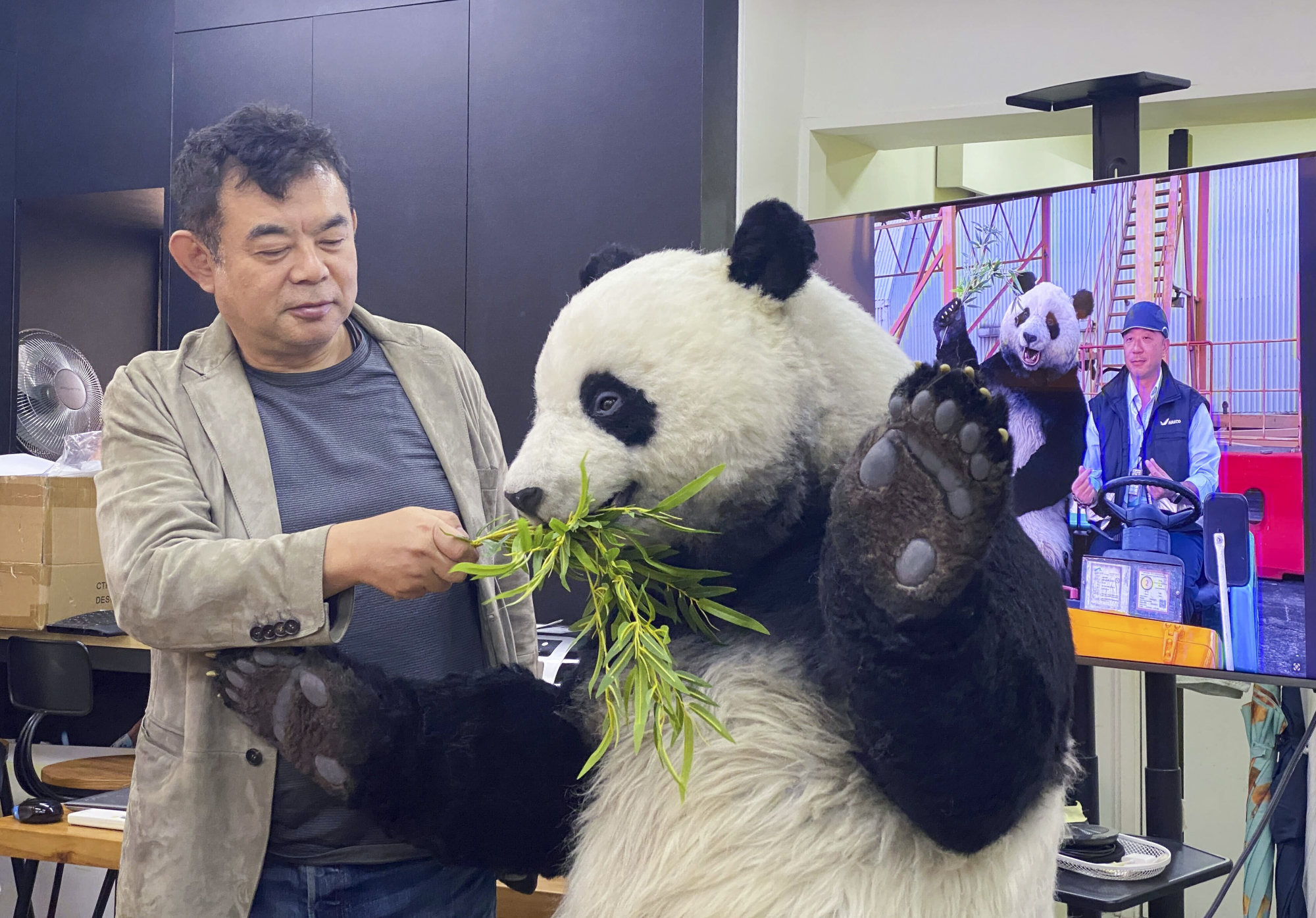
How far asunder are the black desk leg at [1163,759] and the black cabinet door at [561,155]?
1.39 m

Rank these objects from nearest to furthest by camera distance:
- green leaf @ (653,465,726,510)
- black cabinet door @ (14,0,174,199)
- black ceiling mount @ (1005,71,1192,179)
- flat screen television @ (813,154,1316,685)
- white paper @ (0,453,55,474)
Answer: green leaf @ (653,465,726,510) < flat screen television @ (813,154,1316,685) < black ceiling mount @ (1005,71,1192,179) < white paper @ (0,453,55,474) < black cabinet door @ (14,0,174,199)

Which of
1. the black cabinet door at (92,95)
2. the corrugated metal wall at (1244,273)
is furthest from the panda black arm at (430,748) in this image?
the black cabinet door at (92,95)

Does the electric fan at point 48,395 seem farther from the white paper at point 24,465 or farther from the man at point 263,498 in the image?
the man at point 263,498

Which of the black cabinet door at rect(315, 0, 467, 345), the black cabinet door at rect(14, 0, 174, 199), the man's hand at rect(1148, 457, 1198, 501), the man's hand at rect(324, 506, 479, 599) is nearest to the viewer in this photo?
the man's hand at rect(324, 506, 479, 599)

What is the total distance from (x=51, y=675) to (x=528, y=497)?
195cm

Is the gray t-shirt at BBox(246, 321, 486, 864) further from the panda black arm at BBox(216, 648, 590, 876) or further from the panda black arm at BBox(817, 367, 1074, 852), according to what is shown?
the panda black arm at BBox(817, 367, 1074, 852)

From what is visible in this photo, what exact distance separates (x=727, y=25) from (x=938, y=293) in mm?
→ 1085

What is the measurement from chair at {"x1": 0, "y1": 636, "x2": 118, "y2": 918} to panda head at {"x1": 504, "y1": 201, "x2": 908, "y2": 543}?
6.02ft

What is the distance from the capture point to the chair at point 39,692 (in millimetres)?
2359

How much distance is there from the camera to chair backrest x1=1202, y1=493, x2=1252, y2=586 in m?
1.59

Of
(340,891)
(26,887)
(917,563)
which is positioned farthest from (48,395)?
(917,563)

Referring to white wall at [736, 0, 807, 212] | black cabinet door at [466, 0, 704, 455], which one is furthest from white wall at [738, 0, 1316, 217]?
→ black cabinet door at [466, 0, 704, 455]

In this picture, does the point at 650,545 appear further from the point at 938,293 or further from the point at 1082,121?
the point at 1082,121

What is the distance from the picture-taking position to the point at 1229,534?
1600 mm
